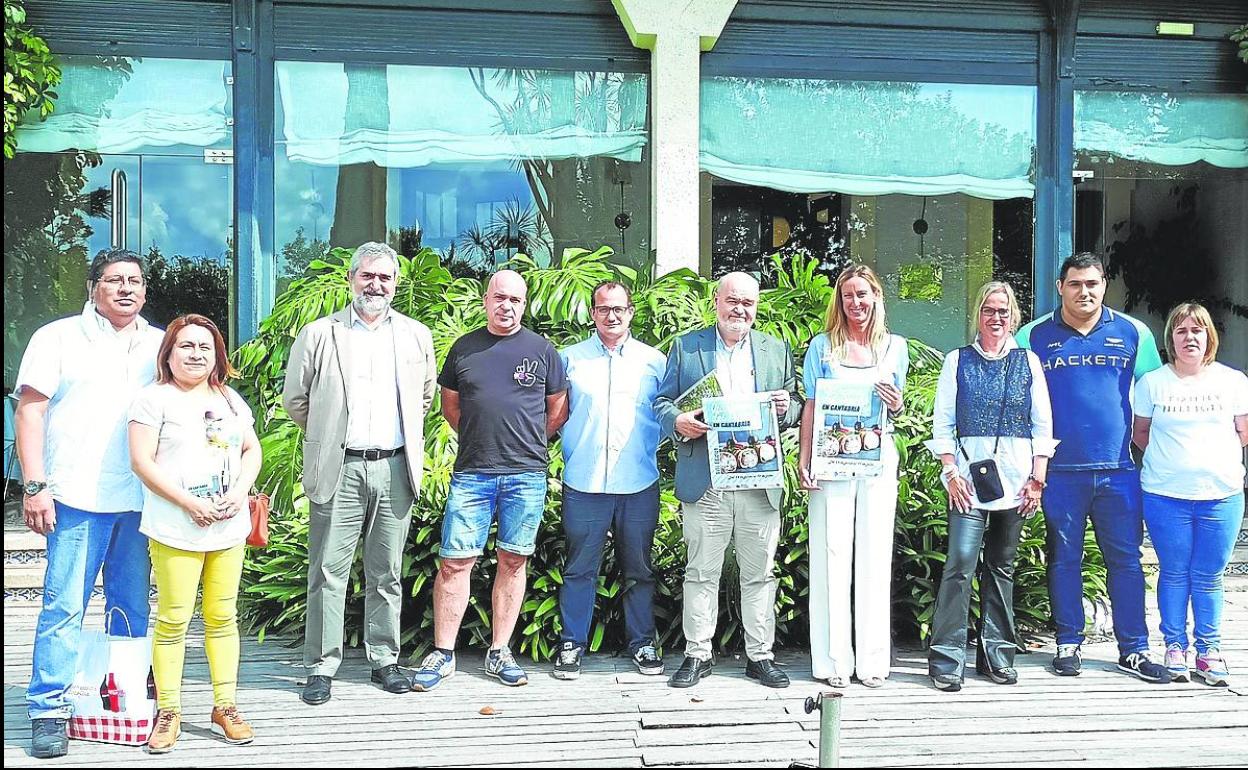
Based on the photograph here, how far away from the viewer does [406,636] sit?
5.51 metres

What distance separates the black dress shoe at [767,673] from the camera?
508 cm

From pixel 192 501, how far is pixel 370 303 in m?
1.15

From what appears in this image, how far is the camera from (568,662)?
5.22 m

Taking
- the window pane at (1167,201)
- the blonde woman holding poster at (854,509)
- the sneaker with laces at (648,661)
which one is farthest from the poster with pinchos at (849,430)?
the window pane at (1167,201)

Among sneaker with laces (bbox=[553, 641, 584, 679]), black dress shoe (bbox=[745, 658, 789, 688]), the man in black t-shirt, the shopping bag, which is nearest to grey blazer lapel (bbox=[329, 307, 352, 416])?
the man in black t-shirt

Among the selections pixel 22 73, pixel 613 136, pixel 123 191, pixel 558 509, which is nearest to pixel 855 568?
pixel 558 509

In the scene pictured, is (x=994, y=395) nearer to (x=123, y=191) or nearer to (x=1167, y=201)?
(x=1167, y=201)

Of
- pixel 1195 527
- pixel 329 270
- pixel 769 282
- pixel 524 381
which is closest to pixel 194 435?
pixel 524 381

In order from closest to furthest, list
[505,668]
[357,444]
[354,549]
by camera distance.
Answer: [357,444] < [354,549] < [505,668]

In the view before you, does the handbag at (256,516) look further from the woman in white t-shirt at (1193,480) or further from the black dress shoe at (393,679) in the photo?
the woman in white t-shirt at (1193,480)

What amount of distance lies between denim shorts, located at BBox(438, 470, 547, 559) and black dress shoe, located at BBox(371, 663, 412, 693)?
0.54m

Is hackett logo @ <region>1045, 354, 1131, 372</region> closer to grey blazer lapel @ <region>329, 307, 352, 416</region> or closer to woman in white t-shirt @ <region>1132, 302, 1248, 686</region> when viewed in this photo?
woman in white t-shirt @ <region>1132, 302, 1248, 686</region>

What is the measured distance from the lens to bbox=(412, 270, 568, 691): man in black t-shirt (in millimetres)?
5004

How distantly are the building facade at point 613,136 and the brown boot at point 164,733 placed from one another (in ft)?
13.1
